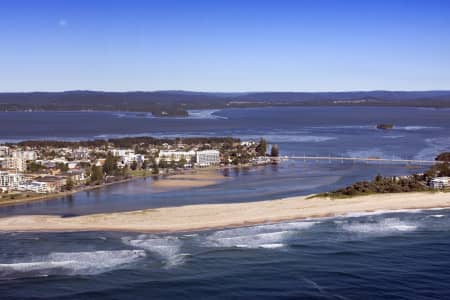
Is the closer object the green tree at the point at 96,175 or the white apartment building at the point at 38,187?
the white apartment building at the point at 38,187

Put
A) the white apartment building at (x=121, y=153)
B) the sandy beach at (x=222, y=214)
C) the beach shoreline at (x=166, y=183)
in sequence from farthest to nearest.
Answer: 1. the white apartment building at (x=121, y=153)
2. the beach shoreline at (x=166, y=183)
3. the sandy beach at (x=222, y=214)

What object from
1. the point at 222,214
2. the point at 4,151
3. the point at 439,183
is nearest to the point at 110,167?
the point at 4,151

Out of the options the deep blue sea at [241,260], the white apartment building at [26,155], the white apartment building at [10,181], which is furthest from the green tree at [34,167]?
the deep blue sea at [241,260]

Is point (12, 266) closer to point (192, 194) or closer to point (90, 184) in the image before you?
point (192, 194)

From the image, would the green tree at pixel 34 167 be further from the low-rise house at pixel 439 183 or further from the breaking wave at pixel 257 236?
the low-rise house at pixel 439 183

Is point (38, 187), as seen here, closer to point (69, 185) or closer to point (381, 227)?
point (69, 185)

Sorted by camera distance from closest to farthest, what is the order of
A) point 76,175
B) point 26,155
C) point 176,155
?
point 76,175 < point 26,155 < point 176,155

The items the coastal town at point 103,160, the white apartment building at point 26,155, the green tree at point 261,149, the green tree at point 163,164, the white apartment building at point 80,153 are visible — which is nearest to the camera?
the coastal town at point 103,160

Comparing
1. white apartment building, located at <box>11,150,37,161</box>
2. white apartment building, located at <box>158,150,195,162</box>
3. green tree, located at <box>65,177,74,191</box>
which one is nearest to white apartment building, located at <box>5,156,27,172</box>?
white apartment building, located at <box>11,150,37,161</box>
